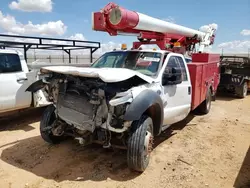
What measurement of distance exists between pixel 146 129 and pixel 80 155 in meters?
1.49

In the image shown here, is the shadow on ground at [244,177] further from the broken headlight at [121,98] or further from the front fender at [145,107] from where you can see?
the broken headlight at [121,98]

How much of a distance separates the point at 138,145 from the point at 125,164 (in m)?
0.76

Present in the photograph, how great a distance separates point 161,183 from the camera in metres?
3.56

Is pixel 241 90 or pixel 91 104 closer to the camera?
pixel 91 104

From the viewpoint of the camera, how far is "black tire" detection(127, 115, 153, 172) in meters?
3.53

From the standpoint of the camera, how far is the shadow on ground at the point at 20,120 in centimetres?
614

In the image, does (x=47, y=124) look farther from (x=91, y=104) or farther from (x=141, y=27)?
(x=141, y=27)

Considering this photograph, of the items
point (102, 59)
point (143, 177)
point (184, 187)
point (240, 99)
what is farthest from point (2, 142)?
point (240, 99)

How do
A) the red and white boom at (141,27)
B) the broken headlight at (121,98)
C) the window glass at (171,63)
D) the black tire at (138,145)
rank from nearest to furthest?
the broken headlight at (121,98) < the black tire at (138,145) < the red and white boom at (141,27) < the window glass at (171,63)

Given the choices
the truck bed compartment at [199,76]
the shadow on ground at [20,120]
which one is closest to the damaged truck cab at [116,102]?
the truck bed compartment at [199,76]

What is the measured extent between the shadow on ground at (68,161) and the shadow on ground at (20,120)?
1.11 m

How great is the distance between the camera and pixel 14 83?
5.82 metres

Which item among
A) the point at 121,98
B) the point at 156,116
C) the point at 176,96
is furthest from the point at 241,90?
the point at 121,98

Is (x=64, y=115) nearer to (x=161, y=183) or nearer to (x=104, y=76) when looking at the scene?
(x=104, y=76)
